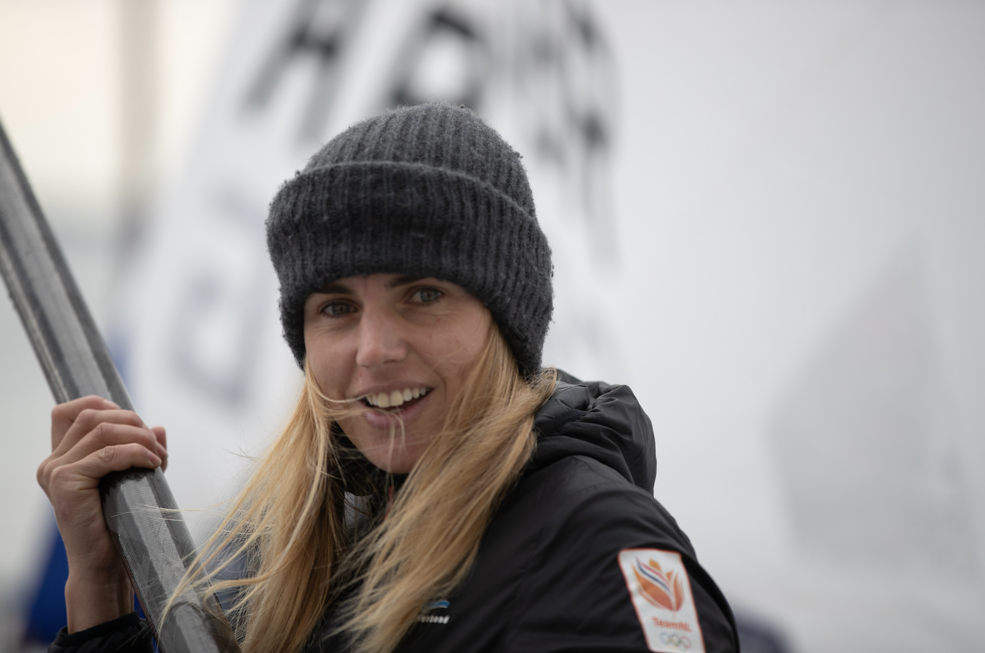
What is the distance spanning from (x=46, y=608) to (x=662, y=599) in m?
2.30

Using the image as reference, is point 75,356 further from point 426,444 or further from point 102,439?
point 426,444

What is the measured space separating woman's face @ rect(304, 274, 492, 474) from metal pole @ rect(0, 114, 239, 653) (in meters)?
0.23

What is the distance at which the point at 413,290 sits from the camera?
91 cm

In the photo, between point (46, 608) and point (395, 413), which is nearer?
point (395, 413)

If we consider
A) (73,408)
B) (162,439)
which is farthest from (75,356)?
(162,439)

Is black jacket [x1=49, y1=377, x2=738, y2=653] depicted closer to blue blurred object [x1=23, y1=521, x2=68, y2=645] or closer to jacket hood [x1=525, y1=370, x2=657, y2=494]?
jacket hood [x1=525, y1=370, x2=657, y2=494]

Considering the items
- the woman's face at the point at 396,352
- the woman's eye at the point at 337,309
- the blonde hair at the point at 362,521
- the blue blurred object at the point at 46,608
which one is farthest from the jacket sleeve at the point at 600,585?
the blue blurred object at the point at 46,608

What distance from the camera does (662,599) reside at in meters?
0.71

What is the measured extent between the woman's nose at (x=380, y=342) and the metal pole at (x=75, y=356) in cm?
26

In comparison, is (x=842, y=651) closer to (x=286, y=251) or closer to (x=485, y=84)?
(x=485, y=84)

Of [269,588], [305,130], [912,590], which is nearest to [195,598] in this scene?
[269,588]

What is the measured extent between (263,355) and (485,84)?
1.60 metres

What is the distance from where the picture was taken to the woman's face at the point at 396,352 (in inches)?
34.9

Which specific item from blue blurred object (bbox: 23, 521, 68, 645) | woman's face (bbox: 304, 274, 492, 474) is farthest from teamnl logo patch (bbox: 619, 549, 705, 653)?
blue blurred object (bbox: 23, 521, 68, 645)
